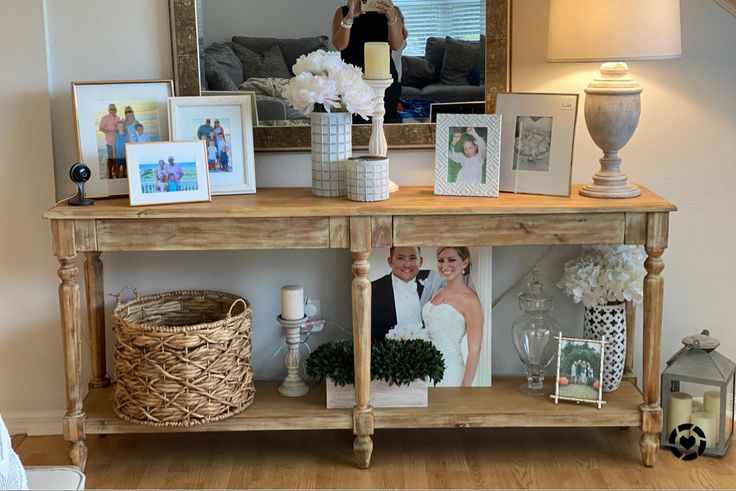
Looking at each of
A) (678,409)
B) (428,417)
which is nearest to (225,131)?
(428,417)

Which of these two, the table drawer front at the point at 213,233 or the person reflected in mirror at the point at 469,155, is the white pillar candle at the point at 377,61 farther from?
the table drawer front at the point at 213,233

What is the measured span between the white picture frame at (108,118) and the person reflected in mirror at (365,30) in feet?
1.76

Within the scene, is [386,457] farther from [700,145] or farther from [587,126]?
[700,145]

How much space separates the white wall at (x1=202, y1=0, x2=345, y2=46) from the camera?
2955mm

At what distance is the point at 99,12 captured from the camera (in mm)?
3014

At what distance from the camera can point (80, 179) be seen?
9.07 ft

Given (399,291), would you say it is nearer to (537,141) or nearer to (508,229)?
(508,229)

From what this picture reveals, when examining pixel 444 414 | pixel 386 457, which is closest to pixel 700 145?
pixel 444 414

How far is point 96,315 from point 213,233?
0.62m

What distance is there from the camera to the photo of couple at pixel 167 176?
278cm

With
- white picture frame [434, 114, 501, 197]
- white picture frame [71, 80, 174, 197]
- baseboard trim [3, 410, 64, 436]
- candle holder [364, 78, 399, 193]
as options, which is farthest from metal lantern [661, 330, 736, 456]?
baseboard trim [3, 410, 64, 436]

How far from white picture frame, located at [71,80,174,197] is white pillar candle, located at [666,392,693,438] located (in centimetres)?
179

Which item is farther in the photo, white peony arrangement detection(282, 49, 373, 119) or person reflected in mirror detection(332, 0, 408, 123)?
person reflected in mirror detection(332, 0, 408, 123)

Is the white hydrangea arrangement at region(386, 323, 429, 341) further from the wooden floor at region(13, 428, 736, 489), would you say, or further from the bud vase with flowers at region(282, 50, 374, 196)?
the bud vase with flowers at region(282, 50, 374, 196)
